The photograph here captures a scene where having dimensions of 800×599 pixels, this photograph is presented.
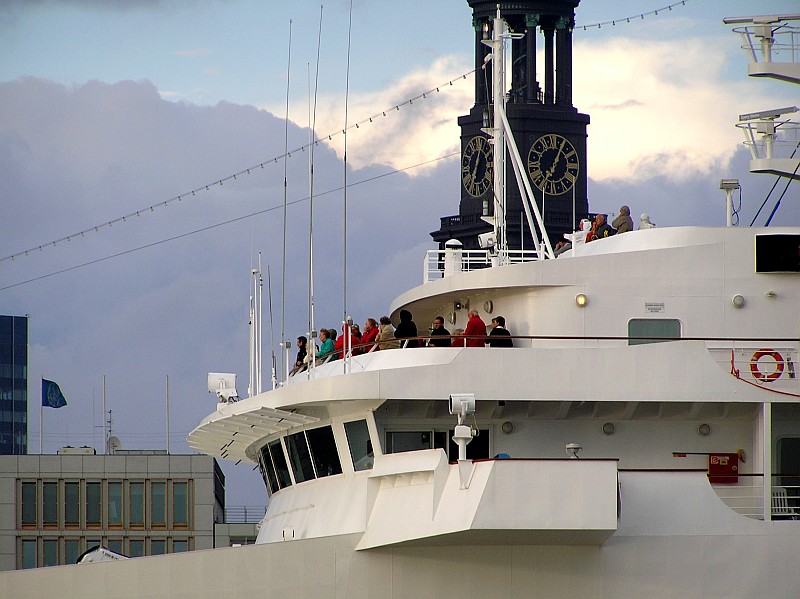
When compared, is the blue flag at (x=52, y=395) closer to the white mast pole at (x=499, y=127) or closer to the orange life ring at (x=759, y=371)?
the white mast pole at (x=499, y=127)

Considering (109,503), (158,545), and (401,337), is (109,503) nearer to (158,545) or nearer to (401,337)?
(158,545)

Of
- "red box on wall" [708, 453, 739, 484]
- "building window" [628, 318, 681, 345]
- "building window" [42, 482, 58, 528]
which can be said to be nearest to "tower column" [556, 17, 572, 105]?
"building window" [42, 482, 58, 528]

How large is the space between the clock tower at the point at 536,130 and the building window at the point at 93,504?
3484cm

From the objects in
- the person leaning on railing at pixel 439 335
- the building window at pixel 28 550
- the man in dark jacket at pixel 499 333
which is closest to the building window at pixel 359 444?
the person leaning on railing at pixel 439 335

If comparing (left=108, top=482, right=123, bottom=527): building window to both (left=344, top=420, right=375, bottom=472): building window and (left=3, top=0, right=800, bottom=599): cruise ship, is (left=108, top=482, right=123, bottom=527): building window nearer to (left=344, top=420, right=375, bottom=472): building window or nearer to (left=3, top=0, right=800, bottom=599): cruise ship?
(left=3, top=0, right=800, bottom=599): cruise ship

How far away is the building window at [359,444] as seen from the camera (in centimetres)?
2273

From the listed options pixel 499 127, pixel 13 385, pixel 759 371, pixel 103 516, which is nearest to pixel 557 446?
pixel 759 371

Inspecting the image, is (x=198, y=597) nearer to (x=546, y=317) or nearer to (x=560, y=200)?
(x=546, y=317)

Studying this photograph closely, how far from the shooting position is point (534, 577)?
21422mm

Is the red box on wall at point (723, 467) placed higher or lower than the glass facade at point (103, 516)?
higher

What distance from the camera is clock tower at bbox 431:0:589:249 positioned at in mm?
99875

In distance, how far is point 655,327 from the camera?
23672mm

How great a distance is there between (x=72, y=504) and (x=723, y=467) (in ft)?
171

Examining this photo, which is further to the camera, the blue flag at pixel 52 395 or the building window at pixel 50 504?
the blue flag at pixel 52 395
